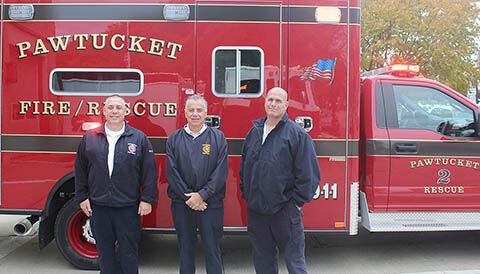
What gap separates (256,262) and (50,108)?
2.58m

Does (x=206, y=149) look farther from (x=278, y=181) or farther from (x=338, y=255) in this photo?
(x=338, y=255)

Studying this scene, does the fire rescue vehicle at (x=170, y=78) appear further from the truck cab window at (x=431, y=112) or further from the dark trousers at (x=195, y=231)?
the dark trousers at (x=195, y=231)

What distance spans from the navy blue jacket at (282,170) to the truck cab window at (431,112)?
6.06ft

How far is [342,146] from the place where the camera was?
4.14 metres

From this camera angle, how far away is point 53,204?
4.28 m

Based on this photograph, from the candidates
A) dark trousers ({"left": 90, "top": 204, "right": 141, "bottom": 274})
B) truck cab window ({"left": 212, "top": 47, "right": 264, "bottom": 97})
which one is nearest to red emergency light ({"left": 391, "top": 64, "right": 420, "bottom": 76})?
truck cab window ({"left": 212, "top": 47, "right": 264, "bottom": 97})

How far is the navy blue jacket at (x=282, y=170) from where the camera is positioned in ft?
10.0

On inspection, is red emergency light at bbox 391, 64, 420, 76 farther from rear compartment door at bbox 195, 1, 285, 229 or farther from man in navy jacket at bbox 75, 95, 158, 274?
man in navy jacket at bbox 75, 95, 158, 274

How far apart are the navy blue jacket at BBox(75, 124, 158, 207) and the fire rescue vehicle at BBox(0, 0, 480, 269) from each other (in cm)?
70

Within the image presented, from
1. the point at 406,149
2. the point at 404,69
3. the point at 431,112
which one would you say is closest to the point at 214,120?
the point at 406,149

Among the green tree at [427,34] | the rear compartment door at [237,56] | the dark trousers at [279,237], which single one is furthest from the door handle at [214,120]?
the green tree at [427,34]

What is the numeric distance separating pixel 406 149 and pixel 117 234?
119 inches

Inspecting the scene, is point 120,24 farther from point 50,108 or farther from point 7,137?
point 7,137

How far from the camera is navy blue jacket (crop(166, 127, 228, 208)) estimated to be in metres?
3.29
